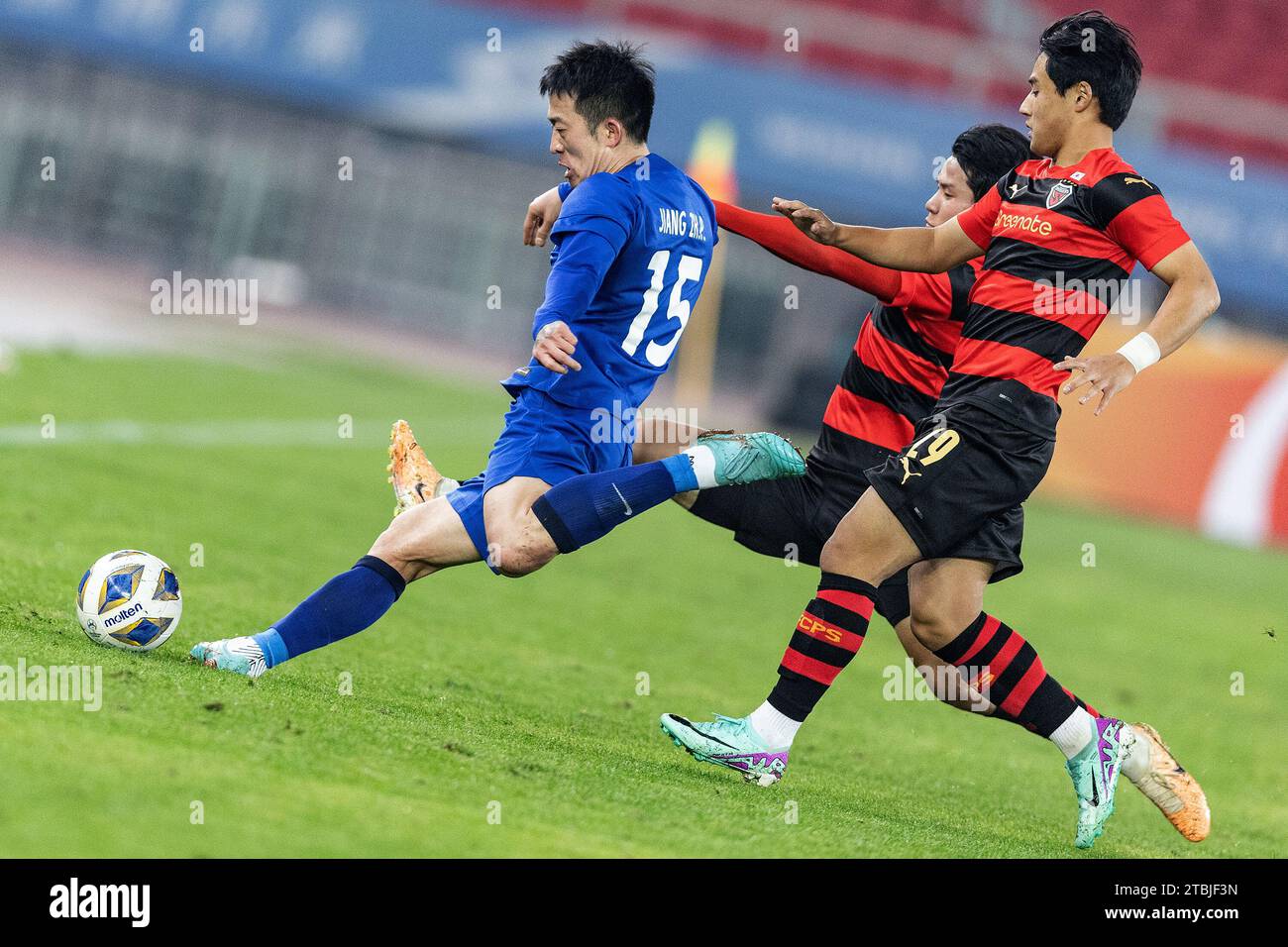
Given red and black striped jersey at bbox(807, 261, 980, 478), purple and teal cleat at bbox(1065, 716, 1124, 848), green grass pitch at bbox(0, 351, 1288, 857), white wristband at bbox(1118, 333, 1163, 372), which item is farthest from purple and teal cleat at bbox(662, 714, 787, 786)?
white wristband at bbox(1118, 333, 1163, 372)

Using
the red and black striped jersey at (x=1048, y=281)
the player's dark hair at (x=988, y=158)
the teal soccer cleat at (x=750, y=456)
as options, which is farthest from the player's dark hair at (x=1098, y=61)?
the teal soccer cleat at (x=750, y=456)

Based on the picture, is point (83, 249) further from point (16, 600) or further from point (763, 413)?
point (16, 600)

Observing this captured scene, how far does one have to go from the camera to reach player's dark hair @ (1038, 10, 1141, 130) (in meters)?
4.66

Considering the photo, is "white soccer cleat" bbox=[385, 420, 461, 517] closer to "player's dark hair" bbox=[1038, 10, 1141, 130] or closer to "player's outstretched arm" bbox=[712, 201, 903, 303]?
"player's outstretched arm" bbox=[712, 201, 903, 303]

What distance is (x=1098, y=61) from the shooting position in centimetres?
466

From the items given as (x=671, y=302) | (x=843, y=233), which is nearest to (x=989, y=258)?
(x=843, y=233)

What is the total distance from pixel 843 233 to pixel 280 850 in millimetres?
2826

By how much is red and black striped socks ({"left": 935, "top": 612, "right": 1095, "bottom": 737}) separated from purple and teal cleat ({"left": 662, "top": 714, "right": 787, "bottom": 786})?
2.09 feet

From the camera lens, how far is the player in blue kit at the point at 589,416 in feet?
15.2

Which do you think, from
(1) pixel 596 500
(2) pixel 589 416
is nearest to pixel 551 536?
(1) pixel 596 500

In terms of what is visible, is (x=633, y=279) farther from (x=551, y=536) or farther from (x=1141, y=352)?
(x=1141, y=352)

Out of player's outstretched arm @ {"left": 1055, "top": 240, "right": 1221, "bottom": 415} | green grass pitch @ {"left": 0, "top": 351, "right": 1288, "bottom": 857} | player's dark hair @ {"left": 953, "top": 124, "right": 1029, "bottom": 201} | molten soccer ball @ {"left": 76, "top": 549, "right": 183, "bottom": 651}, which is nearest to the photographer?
green grass pitch @ {"left": 0, "top": 351, "right": 1288, "bottom": 857}

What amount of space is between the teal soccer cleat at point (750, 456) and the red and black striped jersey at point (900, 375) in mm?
309

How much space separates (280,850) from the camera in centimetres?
325
